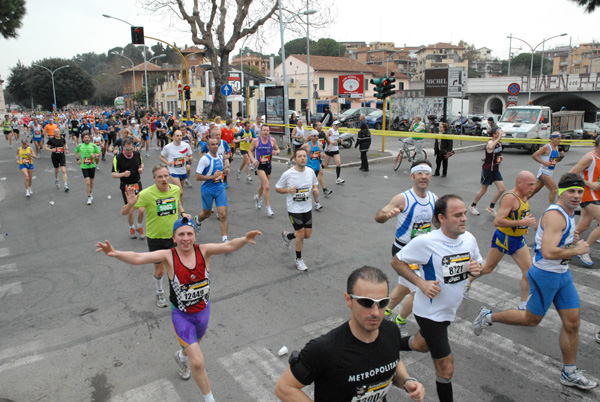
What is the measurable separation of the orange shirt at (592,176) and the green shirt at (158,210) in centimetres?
633

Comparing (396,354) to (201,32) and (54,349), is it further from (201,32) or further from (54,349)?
(201,32)

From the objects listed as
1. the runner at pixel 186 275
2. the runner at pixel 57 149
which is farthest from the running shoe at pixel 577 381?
the runner at pixel 57 149

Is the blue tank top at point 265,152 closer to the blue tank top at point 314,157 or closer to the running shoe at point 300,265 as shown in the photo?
the blue tank top at point 314,157

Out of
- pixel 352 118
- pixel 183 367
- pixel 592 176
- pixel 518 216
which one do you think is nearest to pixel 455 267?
pixel 518 216

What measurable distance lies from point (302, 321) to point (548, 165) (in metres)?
7.09

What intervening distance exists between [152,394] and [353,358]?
275 centimetres

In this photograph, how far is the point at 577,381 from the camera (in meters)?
4.19

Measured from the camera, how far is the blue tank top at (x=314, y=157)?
1170 cm

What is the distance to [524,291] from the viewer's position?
5.81 metres

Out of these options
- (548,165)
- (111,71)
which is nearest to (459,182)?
(548,165)

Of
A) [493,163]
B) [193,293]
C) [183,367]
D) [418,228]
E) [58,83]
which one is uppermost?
[58,83]

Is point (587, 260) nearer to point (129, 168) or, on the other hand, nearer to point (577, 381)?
point (577, 381)

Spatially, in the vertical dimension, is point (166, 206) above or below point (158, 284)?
above

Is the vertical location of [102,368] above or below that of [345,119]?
below
